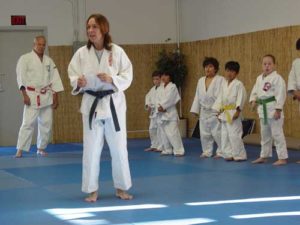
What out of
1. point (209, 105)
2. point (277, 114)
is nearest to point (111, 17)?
point (209, 105)

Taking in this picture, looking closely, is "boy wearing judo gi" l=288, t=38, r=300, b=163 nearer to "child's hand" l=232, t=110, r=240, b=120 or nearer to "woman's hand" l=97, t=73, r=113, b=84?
"child's hand" l=232, t=110, r=240, b=120

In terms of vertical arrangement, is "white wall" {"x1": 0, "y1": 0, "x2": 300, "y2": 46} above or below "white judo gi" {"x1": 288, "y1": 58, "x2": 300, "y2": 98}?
above

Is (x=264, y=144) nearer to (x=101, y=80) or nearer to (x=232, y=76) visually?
(x=232, y=76)

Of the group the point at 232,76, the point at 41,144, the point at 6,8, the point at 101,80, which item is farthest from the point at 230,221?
the point at 6,8

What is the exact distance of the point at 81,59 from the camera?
17.5 feet

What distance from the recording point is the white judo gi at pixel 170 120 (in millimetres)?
9000

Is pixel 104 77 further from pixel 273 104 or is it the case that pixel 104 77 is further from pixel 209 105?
pixel 209 105

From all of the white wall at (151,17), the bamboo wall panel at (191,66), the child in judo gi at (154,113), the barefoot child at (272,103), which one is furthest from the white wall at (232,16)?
the barefoot child at (272,103)

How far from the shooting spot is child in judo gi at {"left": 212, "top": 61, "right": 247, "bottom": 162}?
8039 mm

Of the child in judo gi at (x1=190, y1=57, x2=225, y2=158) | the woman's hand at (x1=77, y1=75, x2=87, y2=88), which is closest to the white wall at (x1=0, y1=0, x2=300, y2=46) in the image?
the child in judo gi at (x1=190, y1=57, x2=225, y2=158)

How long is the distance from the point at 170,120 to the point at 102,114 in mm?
3974

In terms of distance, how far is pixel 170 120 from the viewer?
9.09 m

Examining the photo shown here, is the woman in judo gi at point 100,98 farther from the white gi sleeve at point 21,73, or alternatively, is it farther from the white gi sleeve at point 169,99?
the white gi sleeve at point 21,73

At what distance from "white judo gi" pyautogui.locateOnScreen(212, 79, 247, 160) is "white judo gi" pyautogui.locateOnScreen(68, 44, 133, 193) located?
3.02 meters
